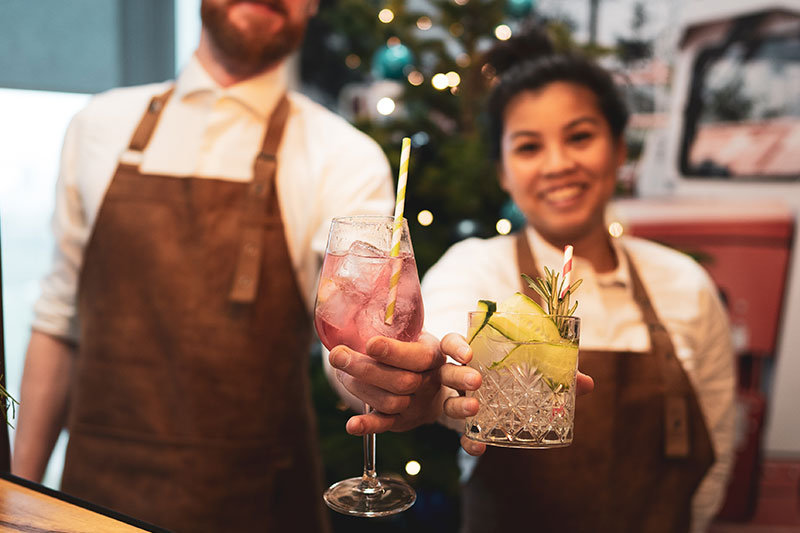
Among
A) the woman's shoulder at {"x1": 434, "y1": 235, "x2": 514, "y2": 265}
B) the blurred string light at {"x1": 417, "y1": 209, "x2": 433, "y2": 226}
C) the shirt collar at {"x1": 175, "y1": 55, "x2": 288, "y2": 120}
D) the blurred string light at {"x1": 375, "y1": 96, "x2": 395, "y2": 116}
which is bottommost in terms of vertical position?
the woman's shoulder at {"x1": 434, "y1": 235, "x2": 514, "y2": 265}

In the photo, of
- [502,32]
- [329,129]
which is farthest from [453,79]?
[329,129]

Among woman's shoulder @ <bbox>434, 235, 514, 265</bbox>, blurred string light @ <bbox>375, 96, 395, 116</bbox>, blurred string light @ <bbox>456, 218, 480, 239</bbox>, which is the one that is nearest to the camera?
woman's shoulder @ <bbox>434, 235, 514, 265</bbox>

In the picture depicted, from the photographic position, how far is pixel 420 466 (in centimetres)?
239

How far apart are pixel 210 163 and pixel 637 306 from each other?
0.99 meters

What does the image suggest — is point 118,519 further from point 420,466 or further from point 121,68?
point 121,68

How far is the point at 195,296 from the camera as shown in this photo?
62.5 inches

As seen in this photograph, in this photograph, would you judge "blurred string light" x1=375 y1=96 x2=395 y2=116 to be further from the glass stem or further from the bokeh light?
the glass stem

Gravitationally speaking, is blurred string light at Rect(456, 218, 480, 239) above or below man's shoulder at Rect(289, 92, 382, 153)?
below

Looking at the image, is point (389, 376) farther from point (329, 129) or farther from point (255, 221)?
point (329, 129)

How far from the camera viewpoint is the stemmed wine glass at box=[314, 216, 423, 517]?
86 centimetres

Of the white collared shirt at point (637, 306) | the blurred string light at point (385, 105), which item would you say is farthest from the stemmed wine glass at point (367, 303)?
the blurred string light at point (385, 105)

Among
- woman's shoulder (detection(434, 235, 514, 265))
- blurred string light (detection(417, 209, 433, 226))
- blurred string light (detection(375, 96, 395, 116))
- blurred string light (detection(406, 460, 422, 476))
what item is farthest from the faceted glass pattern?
blurred string light (detection(375, 96, 395, 116))

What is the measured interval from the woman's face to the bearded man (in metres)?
0.32

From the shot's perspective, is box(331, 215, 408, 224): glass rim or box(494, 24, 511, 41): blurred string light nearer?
box(331, 215, 408, 224): glass rim
